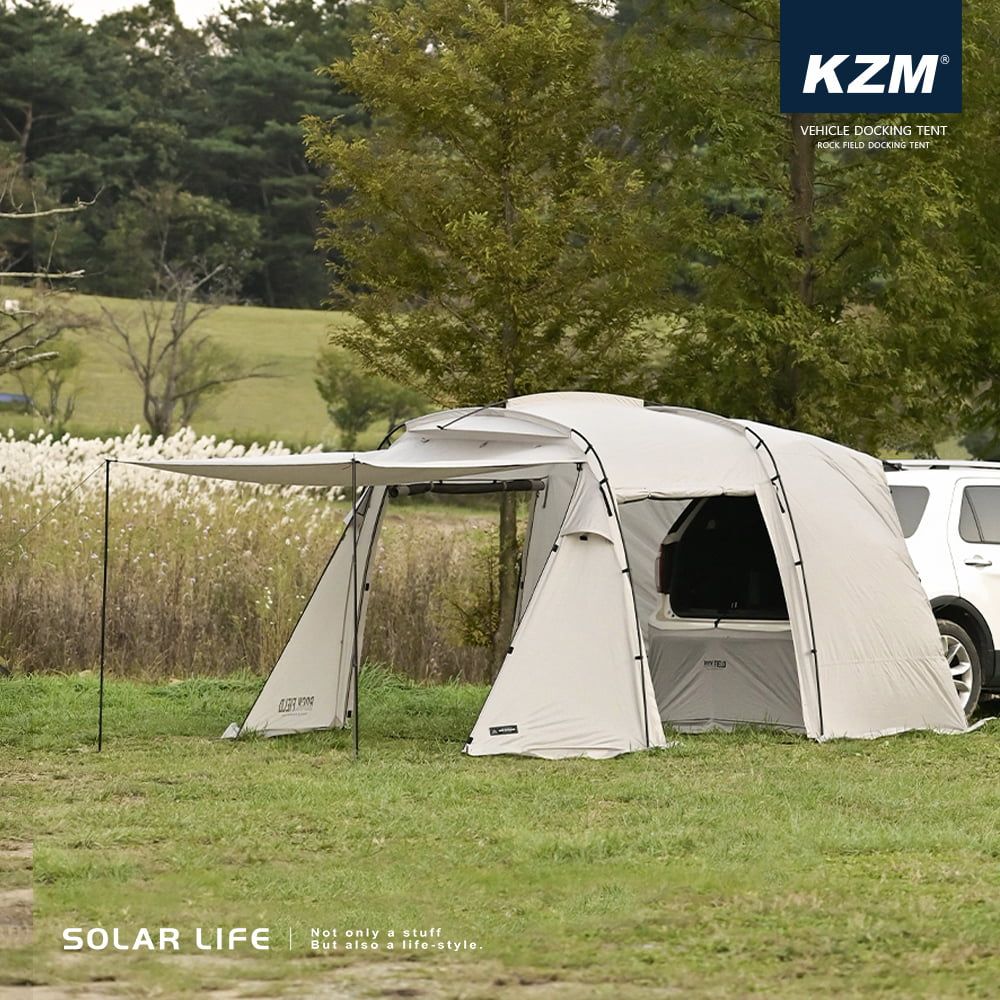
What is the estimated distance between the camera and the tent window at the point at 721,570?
12.6 m

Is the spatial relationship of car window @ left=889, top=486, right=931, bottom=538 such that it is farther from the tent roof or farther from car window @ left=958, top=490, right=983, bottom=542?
the tent roof

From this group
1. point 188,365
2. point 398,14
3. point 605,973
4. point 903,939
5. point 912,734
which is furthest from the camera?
point 188,365

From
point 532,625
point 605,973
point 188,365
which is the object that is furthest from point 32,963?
point 188,365

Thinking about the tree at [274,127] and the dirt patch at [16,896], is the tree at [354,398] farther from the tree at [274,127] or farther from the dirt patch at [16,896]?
the dirt patch at [16,896]

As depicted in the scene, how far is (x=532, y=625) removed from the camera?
35.0ft

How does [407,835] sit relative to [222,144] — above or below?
below

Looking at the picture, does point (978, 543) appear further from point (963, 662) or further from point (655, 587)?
point (655, 587)

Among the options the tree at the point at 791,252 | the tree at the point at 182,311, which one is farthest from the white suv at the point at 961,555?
the tree at the point at 182,311

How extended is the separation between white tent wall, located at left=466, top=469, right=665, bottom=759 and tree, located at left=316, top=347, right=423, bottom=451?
3270 cm

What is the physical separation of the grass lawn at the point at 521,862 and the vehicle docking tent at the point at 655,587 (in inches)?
13.1

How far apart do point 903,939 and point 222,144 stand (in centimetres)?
5373

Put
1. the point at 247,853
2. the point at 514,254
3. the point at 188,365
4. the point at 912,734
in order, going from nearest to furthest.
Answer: the point at 247,853
the point at 912,734
the point at 514,254
the point at 188,365

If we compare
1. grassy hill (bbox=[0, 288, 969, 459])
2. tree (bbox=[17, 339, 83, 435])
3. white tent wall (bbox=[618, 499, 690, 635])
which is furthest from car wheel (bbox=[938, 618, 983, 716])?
tree (bbox=[17, 339, 83, 435])

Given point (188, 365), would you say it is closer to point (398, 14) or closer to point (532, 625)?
point (398, 14)
